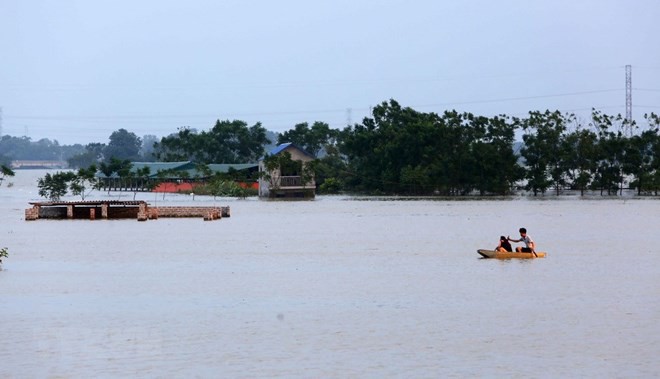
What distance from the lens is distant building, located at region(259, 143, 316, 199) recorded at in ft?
370

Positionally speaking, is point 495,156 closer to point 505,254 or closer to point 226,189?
point 226,189

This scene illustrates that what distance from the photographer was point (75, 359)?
69.0 ft

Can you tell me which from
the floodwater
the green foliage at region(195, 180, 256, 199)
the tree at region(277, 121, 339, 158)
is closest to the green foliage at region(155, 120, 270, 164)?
the tree at region(277, 121, 339, 158)

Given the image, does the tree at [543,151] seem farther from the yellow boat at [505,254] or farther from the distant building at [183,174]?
the yellow boat at [505,254]

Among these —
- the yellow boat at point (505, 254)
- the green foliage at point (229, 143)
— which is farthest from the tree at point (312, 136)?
the yellow boat at point (505, 254)

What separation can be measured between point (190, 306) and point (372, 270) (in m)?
11.4

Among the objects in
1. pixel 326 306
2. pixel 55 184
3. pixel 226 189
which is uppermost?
pixel 55 184

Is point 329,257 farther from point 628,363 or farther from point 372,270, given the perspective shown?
point 628,363

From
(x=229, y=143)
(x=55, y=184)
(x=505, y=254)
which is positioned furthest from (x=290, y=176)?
(x=505, y=254)

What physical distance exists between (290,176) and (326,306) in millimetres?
86778

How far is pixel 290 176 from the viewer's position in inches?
4532

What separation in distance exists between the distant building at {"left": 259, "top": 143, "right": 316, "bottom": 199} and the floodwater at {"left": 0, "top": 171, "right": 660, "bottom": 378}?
178 feet

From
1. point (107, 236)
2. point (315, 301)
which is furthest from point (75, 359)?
point (107, 236)

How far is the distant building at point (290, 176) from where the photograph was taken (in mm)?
112625
